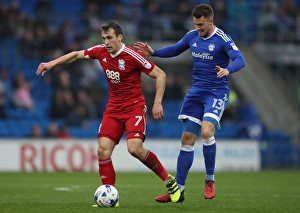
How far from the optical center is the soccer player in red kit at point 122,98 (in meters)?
9.55

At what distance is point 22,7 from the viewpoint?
2425 centimetres

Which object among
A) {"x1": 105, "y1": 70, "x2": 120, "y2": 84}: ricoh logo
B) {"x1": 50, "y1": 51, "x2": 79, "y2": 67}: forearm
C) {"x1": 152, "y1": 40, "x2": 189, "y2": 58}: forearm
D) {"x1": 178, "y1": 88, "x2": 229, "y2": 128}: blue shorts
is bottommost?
{"x1": 178, "y1": 88, "x2": 229, "y2": 128}: blue shorts

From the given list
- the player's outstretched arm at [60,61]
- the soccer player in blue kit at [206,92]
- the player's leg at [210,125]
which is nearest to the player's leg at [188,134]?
the soccer player in blue kit at [206,92]

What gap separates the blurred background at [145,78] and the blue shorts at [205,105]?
10154 millimetres

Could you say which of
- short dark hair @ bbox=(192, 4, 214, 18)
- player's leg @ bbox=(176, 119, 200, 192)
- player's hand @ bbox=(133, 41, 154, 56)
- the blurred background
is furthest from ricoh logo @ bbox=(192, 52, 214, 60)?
the blurred background

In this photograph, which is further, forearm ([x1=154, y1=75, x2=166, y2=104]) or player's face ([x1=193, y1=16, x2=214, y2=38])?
player's face ([x1=193, y1=16, x2=214, y2=38])

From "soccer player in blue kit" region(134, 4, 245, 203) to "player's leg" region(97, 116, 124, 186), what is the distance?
3.60 ft

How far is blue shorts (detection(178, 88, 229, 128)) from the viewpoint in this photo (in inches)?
398

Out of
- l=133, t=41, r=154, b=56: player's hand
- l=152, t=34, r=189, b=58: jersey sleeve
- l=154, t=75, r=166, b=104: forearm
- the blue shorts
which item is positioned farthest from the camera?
l=152, t=34, r=189, b=58: jersey sleeve

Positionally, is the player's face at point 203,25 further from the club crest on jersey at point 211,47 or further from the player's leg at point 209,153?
the player's leg at point 209,153

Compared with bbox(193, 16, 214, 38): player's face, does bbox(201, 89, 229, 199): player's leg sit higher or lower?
lower

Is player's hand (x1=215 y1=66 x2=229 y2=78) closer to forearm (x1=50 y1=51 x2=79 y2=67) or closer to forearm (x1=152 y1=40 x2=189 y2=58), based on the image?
forearm (x1=152 y1=40 x2=189 y2=58)

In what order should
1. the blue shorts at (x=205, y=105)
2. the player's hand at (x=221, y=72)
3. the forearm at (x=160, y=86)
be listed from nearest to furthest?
the player's hand at (x=221, y=72) → the forearm at (x=160, y=86) → the blue shorts at (x=205, y=105)

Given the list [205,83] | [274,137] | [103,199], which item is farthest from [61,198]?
[274,137]
